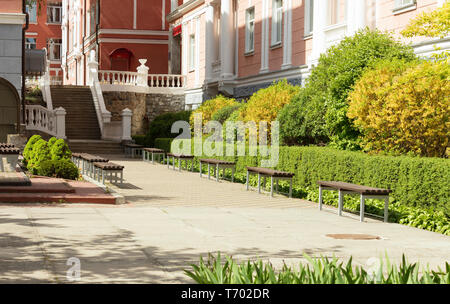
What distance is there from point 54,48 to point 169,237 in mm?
60996

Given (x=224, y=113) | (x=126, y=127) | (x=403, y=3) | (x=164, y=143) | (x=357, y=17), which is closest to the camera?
(x=403, y=3)

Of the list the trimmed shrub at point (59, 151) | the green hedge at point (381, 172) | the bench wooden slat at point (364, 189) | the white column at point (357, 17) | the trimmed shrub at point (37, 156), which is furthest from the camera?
the white column at point (357, 17)

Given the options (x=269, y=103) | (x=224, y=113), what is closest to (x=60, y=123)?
(x=224, y=113)

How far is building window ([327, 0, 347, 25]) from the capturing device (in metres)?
22.1

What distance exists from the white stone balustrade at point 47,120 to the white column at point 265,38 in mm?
9454

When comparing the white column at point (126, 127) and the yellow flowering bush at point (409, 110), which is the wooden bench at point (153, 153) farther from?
the yellow flowering bush at point (409, 110)

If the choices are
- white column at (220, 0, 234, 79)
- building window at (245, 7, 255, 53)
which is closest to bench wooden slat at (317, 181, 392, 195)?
building window at (245, 7, 255, 53)

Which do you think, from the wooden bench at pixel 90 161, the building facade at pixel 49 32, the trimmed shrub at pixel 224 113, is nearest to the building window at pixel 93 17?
the building facade at pixel 49 32

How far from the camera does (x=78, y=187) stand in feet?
50.2

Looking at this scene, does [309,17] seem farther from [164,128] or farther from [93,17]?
[93,17]

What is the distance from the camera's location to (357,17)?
19922mm

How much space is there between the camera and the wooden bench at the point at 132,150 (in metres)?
30.1

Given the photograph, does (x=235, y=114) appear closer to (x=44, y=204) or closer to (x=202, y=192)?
(x=202, y=192)
